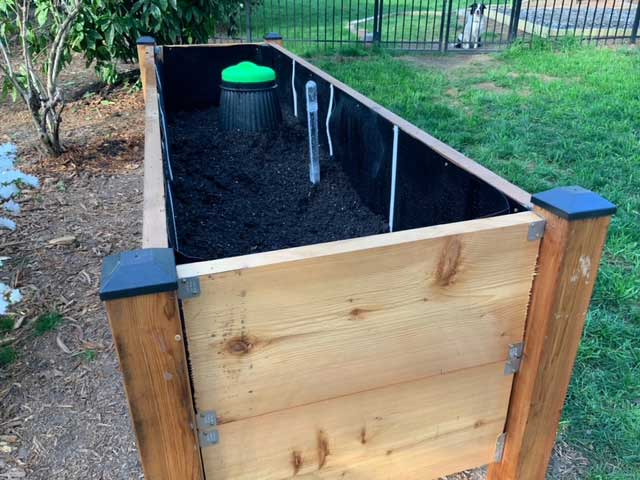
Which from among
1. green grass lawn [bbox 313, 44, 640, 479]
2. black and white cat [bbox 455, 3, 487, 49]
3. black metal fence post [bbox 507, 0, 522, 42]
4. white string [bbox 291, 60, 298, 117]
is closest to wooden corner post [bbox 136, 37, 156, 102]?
white string [bbox 291, 60, 298, 117]

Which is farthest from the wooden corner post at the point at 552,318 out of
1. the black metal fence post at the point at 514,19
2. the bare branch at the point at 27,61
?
the black metal fence post at the point at 514,19

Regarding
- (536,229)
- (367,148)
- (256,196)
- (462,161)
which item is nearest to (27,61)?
(256,196)

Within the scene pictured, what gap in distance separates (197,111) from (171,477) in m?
4.21

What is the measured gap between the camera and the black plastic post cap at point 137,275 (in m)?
0.92

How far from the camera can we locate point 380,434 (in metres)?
1.34

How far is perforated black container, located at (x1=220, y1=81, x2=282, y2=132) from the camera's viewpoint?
400 cm

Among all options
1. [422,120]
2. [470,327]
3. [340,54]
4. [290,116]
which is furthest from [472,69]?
[470,327]

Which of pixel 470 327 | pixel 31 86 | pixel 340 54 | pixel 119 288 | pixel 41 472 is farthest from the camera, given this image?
pixel 340 54

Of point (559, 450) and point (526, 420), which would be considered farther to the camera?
point (559, 450)

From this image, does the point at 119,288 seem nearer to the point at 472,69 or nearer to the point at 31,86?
the point at 31,86

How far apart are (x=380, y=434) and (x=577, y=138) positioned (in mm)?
4124

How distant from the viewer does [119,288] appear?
0.92 meters

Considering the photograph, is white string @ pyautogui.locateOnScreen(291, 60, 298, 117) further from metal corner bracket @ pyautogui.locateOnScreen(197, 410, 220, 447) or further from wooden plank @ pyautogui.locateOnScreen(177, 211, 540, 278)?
metal corner bracket @ pyautogui.locateOnScreen(197, 410, 220, 447)

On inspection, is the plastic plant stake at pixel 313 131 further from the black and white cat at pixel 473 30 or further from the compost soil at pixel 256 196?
the black and white cat at pixel 473 30
